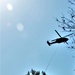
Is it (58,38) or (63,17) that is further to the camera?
(58,38)

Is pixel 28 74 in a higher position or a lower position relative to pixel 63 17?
higher

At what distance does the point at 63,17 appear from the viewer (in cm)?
1310

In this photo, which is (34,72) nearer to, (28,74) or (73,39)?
(28,74)

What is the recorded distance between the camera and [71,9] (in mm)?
12711

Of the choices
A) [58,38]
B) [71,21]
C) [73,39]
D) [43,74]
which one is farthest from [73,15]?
[43,74]

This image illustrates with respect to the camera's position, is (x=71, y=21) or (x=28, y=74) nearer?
(x=71, y=21)

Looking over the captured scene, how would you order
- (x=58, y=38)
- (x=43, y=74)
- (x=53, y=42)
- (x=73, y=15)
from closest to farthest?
1. (x=73, y=15)
2. (x=58, y=38)
3. (x=53, y=42)
4. (x=43, y=74)

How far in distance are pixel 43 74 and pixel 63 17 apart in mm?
18492

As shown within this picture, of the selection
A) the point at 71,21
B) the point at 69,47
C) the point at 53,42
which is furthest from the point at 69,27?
the point at 53,42

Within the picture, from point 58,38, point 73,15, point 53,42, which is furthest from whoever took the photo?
point 53,42

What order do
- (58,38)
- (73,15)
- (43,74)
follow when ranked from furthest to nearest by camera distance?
1. (43,74)
2. (58,38)
3. (73,15)

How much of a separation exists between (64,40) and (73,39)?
2.56 meters

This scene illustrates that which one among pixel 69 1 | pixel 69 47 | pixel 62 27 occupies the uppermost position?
pixel 69 1

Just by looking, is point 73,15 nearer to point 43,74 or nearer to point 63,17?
point 63,17
